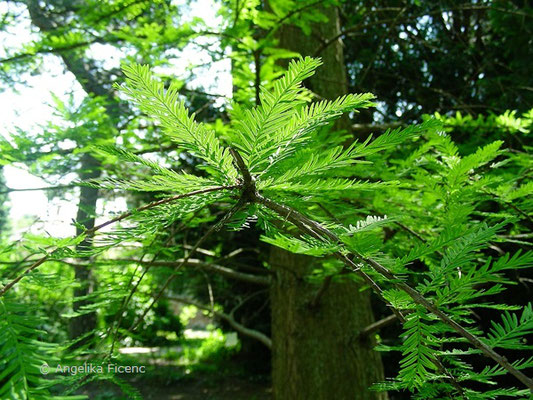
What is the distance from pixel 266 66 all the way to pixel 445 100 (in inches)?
209

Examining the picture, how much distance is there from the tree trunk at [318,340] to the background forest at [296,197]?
0.5 inches

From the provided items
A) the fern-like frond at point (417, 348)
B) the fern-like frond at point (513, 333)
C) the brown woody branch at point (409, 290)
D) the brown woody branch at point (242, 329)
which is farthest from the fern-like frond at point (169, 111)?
the brown woody branch at point (242, 329)

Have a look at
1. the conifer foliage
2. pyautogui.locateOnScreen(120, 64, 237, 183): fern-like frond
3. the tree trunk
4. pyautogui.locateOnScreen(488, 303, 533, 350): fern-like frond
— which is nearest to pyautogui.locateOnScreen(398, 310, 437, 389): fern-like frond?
the conifer foliage

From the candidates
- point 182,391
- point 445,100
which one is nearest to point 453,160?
point 445,100

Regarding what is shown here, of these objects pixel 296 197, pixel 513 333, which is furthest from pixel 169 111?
pixel 513 333

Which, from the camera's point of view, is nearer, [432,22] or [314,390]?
[314,390]

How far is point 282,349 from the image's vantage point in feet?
9.95

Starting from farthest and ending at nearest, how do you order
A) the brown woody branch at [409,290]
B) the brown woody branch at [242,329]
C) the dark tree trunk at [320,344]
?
the brown woody branch at [242,329], the dark tree trunk at [320,344], the brown woody branch at [409,290]

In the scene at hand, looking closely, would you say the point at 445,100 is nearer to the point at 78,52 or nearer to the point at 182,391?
the point at 78,52

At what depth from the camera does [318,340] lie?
2887 millimetres

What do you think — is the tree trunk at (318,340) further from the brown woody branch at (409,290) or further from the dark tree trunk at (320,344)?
the brown woody branch at (409,290)

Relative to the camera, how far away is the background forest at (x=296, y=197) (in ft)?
2.53

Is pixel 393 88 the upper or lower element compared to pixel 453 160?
upper

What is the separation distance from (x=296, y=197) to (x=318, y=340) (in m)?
2.24
